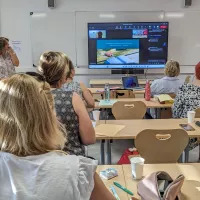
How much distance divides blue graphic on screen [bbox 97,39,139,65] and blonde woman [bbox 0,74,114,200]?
5115 mm

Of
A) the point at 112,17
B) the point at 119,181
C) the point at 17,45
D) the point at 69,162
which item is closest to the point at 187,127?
the point at 119,181

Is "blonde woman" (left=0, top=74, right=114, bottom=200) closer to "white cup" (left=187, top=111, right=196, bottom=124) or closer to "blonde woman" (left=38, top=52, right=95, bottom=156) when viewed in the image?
"blonde woman" (left=38, top=52, right=95, bottom=156)

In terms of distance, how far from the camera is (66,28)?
19.8 feet

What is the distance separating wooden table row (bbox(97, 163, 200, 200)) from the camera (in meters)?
1.41

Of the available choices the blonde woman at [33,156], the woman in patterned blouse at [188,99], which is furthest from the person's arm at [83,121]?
the woman in patterned blouse at [188,99]

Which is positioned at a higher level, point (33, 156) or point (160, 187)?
point (33, 156)

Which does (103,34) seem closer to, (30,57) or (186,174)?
(30,57)

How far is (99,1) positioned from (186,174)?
16.7 ft

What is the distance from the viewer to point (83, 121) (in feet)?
6.22

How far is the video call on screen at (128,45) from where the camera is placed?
19.4 ft

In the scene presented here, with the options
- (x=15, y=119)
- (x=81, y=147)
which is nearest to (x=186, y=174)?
(x=81, y=147)

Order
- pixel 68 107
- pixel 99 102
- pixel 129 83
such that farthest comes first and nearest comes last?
pixel 129 83, pixel 99 102, pixel 68 107

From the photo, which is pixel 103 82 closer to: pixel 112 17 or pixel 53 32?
pixel 112 17

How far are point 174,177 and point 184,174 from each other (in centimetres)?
8
